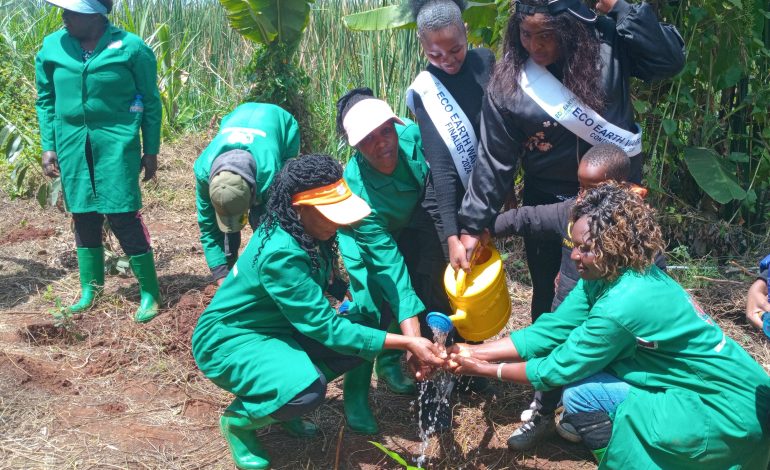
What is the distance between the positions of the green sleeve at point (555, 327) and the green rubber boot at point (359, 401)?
93 centimetres

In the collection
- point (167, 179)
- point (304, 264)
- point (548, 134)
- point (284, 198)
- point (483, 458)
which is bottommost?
point (167, 179)

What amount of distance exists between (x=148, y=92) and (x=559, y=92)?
286 cm

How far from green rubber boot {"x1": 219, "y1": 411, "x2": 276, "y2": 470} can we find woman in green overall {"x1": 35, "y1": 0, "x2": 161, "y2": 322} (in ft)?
5.74

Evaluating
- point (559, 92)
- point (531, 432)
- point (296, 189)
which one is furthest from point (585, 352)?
point (296, 189)

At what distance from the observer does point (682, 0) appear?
5379 millimetres

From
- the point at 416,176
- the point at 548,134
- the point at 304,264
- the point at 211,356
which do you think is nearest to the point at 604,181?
the point at 548,134

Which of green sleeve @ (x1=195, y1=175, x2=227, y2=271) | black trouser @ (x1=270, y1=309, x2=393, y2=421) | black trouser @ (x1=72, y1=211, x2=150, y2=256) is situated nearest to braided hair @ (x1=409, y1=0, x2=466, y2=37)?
black trouser @ (x1=270, y1=309, x2=393, y2=421)

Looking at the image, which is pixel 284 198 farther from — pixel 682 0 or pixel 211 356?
pixel 682 0

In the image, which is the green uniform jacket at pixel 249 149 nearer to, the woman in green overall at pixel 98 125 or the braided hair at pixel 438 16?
the woman in green overall at pixel 98 125

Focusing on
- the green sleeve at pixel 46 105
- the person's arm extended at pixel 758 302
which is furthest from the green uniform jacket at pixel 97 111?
the person's arm extended at pixel 758 302

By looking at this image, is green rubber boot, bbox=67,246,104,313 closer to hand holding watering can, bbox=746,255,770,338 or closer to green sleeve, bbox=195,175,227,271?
green sleeve, bbox=195,175,227,271

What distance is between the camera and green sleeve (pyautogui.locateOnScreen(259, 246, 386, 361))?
3252 mm

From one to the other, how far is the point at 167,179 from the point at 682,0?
5.22 metres

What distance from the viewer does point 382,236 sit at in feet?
12.1
